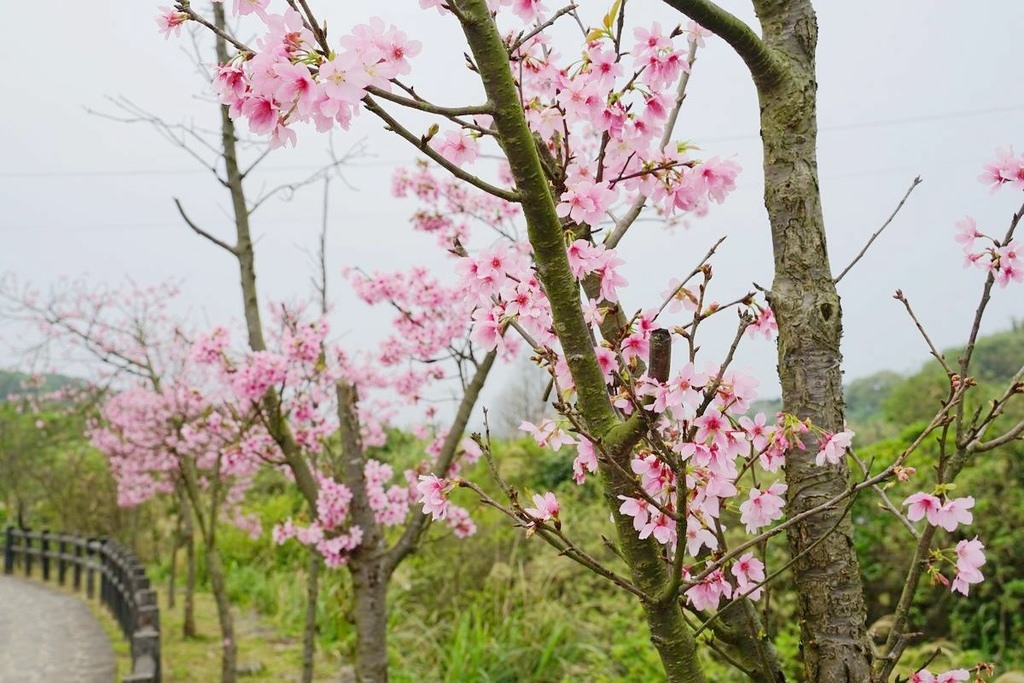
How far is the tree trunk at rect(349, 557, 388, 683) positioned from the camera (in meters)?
3.54

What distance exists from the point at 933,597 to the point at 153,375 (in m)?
6.58

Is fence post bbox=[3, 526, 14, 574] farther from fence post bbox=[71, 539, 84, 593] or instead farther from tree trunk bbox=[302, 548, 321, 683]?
tree trunk bbox=[302, 548, 321, 683]

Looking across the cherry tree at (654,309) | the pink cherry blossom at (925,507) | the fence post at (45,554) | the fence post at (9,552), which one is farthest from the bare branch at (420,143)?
the fence post at (9,552)

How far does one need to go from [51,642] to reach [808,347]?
8597mm

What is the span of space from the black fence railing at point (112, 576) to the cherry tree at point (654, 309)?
3.73 meters

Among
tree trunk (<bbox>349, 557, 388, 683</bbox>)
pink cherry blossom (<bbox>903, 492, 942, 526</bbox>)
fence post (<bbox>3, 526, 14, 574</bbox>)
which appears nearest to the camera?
pink cherry blossom (<bbox>903, 492, 942, 526</bbox>)

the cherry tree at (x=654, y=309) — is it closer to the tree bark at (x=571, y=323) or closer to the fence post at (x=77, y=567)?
the tree bark at (x=571, y=323)

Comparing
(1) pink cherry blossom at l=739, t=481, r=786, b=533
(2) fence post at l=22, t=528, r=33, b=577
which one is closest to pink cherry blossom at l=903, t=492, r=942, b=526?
(1) pink cherry blossom at l=739, t=481, r=786, b=533

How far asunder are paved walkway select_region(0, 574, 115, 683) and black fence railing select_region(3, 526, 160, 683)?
0.99 ft

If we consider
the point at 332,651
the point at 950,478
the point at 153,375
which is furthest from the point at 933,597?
the point at 153,375

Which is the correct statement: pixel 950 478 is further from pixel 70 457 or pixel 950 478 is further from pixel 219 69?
pixel 70 457

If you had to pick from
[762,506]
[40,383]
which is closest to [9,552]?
[40,383]

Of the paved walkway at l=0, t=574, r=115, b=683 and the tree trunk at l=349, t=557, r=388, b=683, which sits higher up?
the tree trunk at l=349, t=557, r=388, b=683

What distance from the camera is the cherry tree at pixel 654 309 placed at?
45.2 inches
